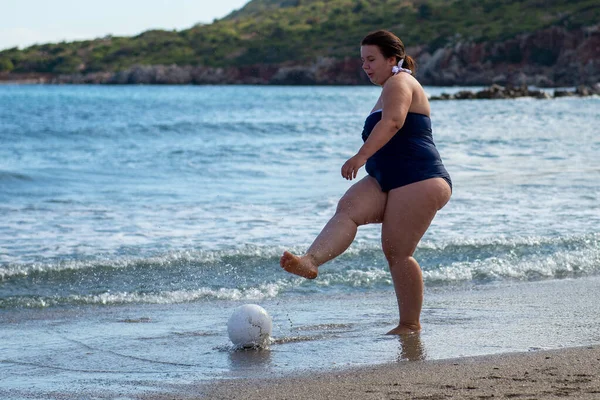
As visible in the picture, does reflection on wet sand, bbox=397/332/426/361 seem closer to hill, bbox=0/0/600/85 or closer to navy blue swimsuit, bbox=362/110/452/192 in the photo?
navy blue swimsuit, bbox=362/110/452/192

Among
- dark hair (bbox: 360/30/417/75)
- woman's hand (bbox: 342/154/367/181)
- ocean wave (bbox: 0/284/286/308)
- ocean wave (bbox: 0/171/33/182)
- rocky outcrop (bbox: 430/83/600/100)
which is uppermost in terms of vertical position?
dark hair (bbox: 360/30/417/75)

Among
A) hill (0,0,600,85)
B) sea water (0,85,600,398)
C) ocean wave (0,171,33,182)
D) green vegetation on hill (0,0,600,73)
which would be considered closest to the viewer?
sea water (0,85,600,398)

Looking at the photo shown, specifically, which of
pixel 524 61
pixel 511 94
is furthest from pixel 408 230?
pixel 524 61

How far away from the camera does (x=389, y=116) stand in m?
5.29

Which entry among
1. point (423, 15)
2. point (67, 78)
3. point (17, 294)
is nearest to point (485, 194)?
point (17, 294)

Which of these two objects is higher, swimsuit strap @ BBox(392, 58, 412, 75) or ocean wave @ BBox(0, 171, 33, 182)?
swimsuit strap @ BBox(392, 58, 412, 75)

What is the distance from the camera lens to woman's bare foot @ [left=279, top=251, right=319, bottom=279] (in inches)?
201

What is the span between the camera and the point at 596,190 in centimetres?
1390

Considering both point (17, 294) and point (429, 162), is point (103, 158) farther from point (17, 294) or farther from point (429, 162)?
point (429, 162)

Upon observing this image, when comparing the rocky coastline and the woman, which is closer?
the woman

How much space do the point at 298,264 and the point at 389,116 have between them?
3.18ft

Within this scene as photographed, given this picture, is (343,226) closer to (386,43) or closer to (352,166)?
(352,166)

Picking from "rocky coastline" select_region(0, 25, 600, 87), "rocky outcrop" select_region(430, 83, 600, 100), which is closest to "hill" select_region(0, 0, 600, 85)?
"rocky coastline" select_region(0, 25, 600, 87)

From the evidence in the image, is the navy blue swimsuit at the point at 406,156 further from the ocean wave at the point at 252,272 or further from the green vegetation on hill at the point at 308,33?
the green vegetation on hill at the point at 308,33
